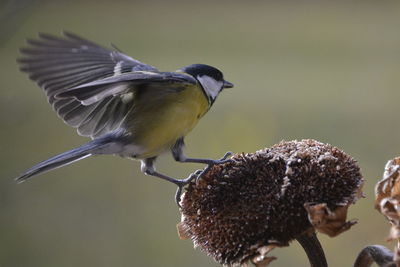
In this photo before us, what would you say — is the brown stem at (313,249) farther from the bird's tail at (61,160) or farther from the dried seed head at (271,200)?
the bird's tail at (61,160)

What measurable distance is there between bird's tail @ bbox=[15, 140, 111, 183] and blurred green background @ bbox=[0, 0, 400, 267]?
76 centimetres

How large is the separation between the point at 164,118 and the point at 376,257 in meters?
0.57

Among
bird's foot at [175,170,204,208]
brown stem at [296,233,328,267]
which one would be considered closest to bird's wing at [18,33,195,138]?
bird's foot at [175,170,204,208]

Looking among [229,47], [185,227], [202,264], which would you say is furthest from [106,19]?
[185,227]

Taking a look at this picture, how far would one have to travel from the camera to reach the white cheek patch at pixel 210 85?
1405 mm

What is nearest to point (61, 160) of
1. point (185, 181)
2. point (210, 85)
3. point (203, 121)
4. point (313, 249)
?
point (185, 181)

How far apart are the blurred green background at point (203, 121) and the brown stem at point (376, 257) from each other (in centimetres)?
132

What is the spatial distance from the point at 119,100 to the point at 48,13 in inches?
165

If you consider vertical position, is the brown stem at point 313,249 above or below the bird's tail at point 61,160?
below

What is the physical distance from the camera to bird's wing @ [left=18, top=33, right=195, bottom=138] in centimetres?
142

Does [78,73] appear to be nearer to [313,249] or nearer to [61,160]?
[61,160]

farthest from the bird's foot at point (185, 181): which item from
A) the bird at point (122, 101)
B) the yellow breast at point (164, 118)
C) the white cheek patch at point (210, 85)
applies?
the white cheek patch at point (210, 85)

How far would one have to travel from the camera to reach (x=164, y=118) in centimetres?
138

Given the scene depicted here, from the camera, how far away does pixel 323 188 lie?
97 cm
